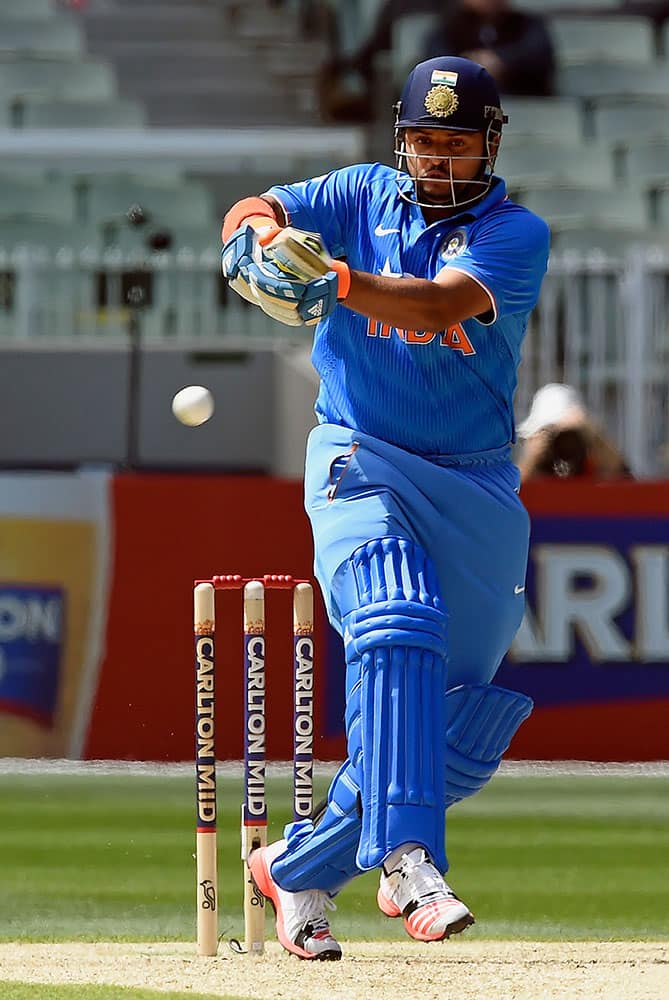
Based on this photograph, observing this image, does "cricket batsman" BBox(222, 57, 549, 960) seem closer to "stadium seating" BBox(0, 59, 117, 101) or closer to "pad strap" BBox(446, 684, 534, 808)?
Result: "pad strap" BBox(446, 684, 534, 808)

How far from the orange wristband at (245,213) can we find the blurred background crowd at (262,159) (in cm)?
611

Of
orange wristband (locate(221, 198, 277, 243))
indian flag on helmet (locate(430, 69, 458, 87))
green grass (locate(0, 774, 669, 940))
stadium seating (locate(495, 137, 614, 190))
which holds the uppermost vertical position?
stadium seating (locate(495, 137, 614, 190))

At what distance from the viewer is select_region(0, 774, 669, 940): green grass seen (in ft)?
18.4

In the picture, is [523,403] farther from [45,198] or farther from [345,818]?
[345,818]

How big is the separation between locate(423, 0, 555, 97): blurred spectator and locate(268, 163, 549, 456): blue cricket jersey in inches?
360

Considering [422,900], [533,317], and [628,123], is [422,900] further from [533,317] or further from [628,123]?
[628,123]

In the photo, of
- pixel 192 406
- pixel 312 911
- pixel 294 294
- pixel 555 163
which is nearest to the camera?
pixel 294 294

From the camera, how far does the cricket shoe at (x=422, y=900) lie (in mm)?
3887

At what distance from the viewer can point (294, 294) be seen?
396cm

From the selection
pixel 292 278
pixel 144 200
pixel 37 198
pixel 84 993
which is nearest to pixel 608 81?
pixel 144 200

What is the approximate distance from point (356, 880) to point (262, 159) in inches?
316

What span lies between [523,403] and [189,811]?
3928mm

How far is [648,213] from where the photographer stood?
14320 millimetres

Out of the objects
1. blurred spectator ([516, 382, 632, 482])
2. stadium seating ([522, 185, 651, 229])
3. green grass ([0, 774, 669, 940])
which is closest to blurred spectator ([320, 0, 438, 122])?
stadium seating ([522, 185, 651, 229])
